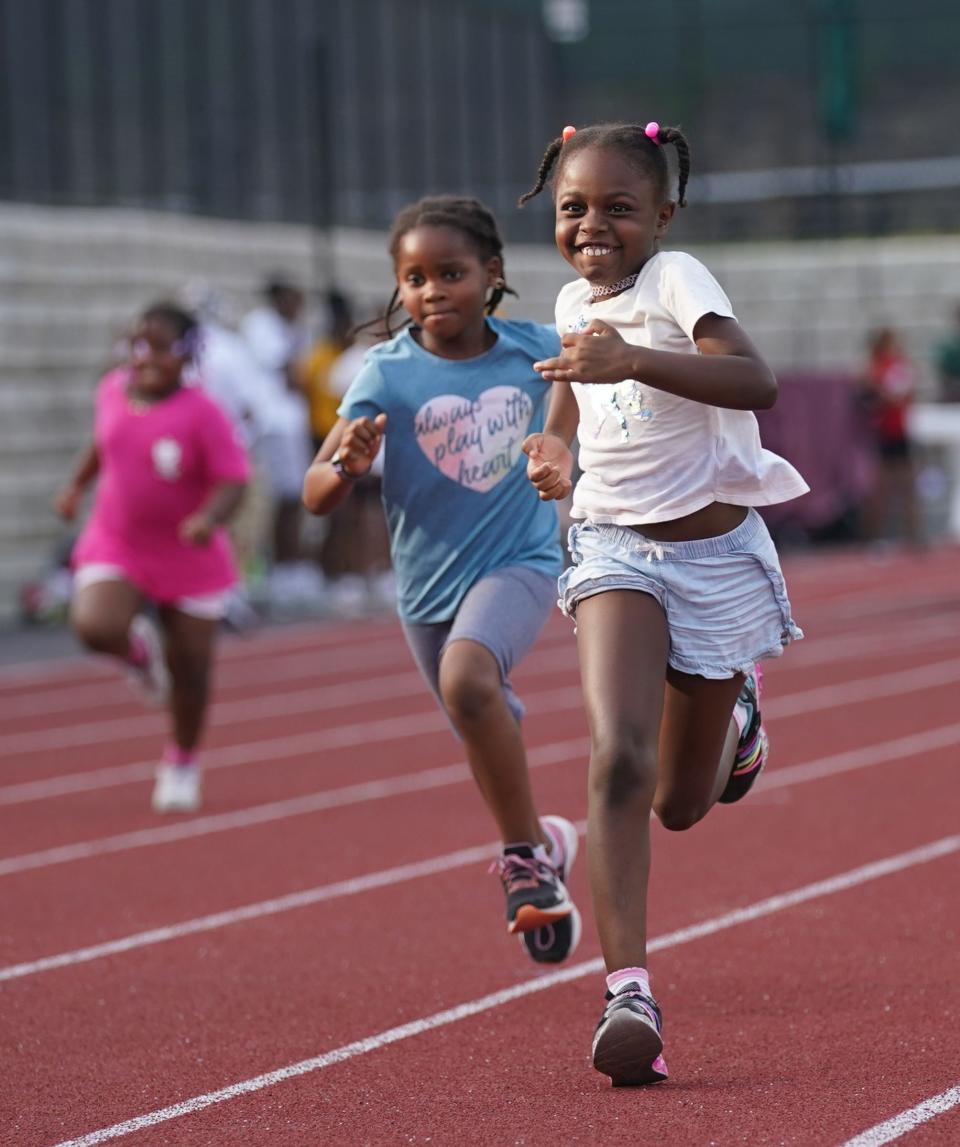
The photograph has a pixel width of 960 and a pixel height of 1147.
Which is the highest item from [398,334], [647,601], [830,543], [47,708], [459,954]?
[398,334]

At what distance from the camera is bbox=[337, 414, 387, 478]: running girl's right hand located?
15.9ft

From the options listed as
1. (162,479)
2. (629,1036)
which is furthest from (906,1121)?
(162,479)

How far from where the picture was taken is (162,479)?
8398 millimetres

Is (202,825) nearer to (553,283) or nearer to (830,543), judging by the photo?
(830,543)

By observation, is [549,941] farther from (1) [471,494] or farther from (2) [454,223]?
(2) [454,223]

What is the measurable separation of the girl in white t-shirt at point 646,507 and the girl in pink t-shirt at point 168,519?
3879mm

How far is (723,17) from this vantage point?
27953 millimetres

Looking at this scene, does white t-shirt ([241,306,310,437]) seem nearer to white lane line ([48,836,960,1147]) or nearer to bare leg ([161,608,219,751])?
bare leg ([161,608,219,751])

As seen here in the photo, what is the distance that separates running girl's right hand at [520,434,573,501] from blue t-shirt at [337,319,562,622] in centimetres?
91

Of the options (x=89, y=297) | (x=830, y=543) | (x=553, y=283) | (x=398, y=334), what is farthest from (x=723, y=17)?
(x=398, y=334)

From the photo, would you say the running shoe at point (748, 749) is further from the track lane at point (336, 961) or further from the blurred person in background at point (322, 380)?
the blurred person in background at point (322, 380)

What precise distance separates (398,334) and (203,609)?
3.11m

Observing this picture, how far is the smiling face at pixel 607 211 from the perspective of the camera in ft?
14.5

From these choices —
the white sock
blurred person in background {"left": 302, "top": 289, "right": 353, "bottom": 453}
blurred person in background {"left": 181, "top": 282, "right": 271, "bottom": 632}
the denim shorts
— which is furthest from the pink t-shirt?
blurred person in background {"left": 302, "top": 289, "right": 353, "bottom": 453}
